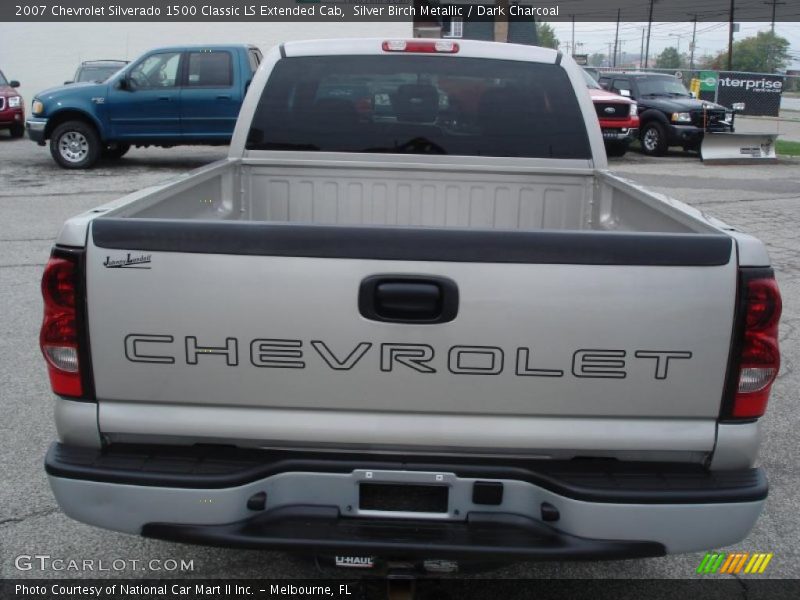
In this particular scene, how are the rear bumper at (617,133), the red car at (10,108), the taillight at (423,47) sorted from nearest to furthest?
the taillight at (423,47)
the rear bumper at (617,133)
the red car at (10,108)

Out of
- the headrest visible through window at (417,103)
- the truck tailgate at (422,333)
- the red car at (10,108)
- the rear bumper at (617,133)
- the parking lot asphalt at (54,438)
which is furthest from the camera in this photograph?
the red car at (10,108)

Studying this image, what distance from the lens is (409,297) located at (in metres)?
2.48

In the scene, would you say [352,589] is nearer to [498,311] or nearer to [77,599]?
[77,599]

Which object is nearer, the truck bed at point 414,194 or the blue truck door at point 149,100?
the truck bed at point 414,194

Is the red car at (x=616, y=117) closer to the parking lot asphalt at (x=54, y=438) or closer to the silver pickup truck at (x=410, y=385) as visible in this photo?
the parking lot asphalt at (x=54, y=438)

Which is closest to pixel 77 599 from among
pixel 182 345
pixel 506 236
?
pixel 182 345

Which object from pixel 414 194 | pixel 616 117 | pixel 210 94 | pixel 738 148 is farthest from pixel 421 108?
pixel 738 148

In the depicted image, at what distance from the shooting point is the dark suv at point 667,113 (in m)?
18.8

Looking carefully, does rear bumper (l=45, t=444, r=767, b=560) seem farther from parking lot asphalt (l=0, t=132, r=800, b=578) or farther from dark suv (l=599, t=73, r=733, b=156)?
dark suv (l=599, t=73, r=733, b=156)

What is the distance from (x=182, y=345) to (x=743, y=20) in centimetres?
10025

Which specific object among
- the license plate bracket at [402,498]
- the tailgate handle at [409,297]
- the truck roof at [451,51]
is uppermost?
the truck roof at [451,51]

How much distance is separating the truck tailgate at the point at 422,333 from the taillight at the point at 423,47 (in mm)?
2023

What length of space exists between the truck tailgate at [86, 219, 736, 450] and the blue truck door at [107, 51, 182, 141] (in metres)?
12.9

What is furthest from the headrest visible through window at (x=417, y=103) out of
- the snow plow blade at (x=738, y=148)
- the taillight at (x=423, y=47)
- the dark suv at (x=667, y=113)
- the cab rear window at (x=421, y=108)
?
Answer: the dark suv at (x=667, y=113)
